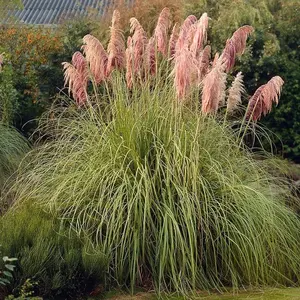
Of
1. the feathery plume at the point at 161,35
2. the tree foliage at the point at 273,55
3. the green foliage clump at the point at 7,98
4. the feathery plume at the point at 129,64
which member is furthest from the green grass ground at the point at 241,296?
the tree foliage at the point at 273,55

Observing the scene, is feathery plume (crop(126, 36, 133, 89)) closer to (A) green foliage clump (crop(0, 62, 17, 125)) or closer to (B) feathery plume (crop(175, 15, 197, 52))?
(B) feathery plume (crop(175, 15, 197, 52))

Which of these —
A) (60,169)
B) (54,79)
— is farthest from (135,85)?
(54,79)

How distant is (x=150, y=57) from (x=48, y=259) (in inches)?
101

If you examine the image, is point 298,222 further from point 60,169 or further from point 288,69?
point 288,69

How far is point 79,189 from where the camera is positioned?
6.09 meters

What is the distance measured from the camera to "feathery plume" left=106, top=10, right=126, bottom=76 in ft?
21.6

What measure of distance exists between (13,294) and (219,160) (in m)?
2.43

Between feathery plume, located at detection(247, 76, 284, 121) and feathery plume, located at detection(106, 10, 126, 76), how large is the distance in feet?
4.62

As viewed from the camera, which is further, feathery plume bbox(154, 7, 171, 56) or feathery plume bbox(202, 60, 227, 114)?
feathery plume bbox(154, 7, 171, 56)

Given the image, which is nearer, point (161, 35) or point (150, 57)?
point (161, 35)

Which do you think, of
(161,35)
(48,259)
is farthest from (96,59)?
(48,259)

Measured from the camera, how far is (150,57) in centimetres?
675

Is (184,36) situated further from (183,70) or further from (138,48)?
(183,70)

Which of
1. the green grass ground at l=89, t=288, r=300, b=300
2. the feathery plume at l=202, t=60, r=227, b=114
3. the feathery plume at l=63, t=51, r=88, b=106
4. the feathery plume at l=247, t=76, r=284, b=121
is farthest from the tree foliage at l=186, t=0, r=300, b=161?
the green grass ground at l=89, t=288, r=300, b=300
